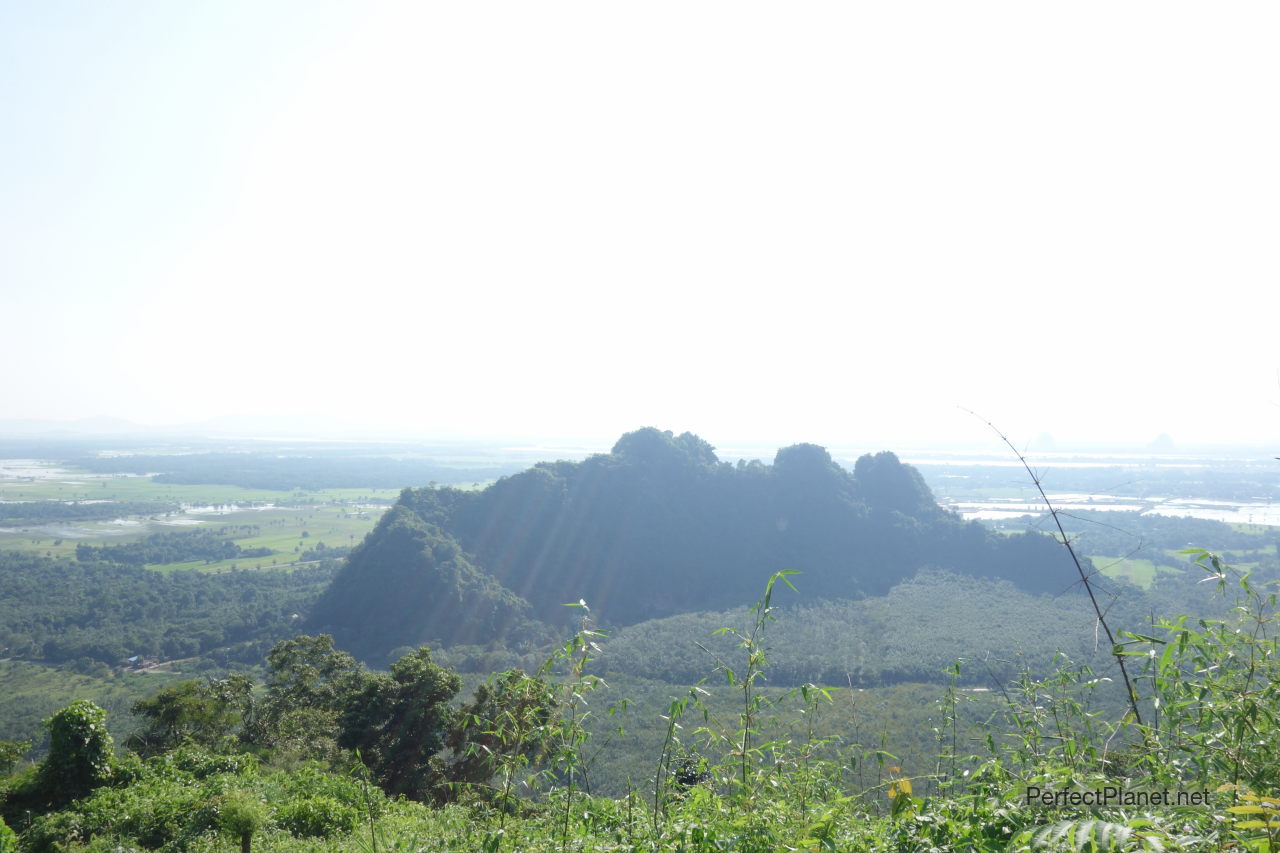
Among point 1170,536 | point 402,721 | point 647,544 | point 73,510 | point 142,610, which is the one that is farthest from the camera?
point 73,510

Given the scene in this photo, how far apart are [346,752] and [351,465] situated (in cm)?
11573

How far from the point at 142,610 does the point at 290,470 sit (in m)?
83.9

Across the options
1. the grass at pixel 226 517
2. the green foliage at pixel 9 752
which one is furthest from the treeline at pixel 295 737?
the grass at pixel 226 517

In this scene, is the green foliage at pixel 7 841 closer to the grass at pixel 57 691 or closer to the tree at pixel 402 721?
the tree at pixel 402 721

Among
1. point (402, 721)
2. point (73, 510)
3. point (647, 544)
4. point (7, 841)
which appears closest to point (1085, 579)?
point (7, 841)

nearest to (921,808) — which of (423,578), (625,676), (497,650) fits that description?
(625,676)

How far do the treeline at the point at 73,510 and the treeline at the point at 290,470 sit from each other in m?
17.7

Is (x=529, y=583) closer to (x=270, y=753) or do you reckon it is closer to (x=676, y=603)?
(x=676, y=603)

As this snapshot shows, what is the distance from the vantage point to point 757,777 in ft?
8.77

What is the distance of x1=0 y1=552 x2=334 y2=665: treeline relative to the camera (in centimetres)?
2794

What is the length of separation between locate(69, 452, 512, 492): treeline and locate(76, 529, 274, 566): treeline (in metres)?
28.7

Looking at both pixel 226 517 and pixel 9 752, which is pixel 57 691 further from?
pixel 226 517

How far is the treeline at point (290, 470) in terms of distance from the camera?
92062mm

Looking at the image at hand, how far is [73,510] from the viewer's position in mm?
69000
